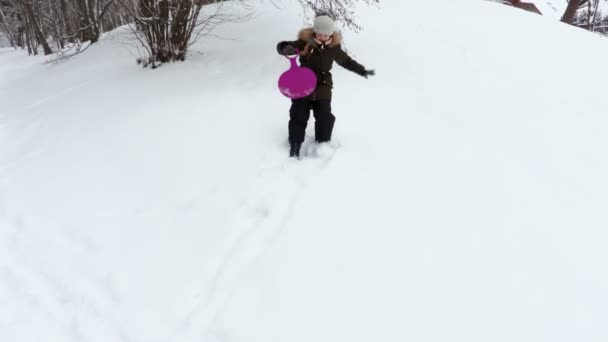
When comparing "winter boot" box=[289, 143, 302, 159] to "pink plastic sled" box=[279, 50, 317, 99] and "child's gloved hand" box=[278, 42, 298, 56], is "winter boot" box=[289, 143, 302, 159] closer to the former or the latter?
"pink plastic sled" box=[279, 50, 317, 99]

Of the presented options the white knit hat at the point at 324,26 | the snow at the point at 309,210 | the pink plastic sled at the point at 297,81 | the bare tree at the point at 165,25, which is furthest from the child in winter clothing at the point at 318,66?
the bare tree at the point at 165,25

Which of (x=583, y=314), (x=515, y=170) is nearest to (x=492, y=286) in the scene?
(x=583, y=314)

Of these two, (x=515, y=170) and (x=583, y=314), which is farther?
(x=515, y=170)

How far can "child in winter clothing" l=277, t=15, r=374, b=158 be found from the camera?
130 inches

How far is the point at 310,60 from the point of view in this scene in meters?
3.46

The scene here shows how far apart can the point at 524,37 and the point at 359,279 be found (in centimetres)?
619

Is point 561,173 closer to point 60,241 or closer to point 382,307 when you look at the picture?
point 382,307

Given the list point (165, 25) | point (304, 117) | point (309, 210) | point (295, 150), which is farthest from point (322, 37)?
point (165, 25)

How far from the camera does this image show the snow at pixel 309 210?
2.39 m

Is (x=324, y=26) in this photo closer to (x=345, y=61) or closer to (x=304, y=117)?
(x=345, y=61)

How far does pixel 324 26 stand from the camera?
3238 millimetres

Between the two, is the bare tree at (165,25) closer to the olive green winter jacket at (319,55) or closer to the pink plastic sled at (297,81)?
the olive green winter jacket at (319,55)

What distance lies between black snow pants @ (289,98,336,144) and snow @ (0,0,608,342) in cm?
22

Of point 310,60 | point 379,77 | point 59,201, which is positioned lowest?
point 59,201
